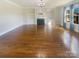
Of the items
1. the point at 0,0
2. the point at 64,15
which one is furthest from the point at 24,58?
the point at 64,15

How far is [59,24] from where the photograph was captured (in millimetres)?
16469

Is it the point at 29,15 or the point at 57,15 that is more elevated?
the point at 29,15

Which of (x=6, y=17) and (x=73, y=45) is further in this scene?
(x=6, y=17)

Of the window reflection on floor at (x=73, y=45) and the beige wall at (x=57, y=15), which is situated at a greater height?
the beige wall at (x=57, y=15)

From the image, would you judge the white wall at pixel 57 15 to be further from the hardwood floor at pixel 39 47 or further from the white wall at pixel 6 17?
the hardwood floor at pixel 39 47

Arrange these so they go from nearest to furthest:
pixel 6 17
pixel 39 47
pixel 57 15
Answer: pixel 39 47
pixel 6 17
pixel 57 15

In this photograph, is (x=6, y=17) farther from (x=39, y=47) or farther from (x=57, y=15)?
(x=57, y=15)

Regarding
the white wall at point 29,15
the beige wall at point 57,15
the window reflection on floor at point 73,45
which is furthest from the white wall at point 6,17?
the white wall at point 29,15

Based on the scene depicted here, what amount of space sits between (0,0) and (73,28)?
6.67 m

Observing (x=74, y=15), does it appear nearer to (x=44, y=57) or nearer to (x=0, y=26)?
(x=0, y=26)

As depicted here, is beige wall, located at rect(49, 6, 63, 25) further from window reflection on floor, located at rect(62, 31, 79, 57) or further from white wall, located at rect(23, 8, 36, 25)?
window reflection on floor, located at rect(62, 31, 79, 57)

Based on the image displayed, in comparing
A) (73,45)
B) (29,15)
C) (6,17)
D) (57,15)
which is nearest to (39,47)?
(73,45)

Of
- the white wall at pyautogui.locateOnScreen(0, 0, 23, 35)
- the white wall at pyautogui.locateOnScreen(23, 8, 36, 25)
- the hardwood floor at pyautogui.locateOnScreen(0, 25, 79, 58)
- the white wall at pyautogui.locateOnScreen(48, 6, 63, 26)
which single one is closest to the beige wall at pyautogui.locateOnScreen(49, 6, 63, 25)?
the white wall at pyautogui.locateOnScreen(48, 6, 63, 26)

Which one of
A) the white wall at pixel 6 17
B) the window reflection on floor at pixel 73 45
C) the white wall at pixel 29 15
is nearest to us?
the window reflection on floor at pixel 73 45
